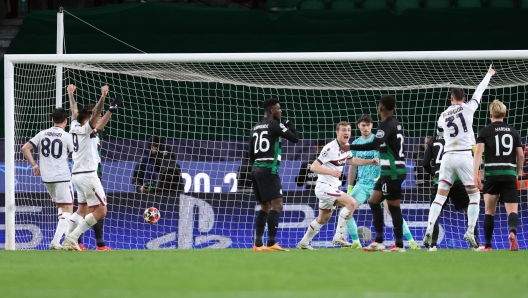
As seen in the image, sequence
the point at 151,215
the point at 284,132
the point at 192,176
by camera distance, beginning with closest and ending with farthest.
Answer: the point at 284,132, the point at 151,215, the point at 192,176

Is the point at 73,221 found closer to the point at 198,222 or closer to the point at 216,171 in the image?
Result: the point at 198,222

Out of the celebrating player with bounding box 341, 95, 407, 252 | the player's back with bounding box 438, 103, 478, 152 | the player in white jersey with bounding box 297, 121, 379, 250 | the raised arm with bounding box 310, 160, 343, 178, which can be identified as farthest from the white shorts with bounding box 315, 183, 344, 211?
the celebrating player with bounding box 341, 95, 407, 252

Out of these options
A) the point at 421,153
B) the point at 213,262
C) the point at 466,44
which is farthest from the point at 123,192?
the point at 466,44

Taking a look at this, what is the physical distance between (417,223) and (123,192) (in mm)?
4802

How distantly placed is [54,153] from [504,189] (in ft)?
19.7

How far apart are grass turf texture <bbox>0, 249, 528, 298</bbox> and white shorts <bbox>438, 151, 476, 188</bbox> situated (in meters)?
1.31

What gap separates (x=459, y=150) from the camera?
1091 cm

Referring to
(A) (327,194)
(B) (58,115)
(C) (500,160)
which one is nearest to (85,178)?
(B) (58,115)

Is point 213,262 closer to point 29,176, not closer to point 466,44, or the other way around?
point 29,176

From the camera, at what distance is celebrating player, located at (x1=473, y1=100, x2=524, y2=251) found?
1080cm

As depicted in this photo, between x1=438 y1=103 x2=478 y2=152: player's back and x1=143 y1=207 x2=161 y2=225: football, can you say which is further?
x1=143 y1=207 x2=161 y2=225: football

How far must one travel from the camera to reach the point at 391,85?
49.6ft

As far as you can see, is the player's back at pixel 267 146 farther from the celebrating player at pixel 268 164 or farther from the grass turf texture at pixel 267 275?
the grass turf texture at pixel 267 275

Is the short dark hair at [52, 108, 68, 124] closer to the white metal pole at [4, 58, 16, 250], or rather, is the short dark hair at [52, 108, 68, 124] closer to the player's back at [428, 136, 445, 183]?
the white metal pole at [4, 58, 16, 250]
